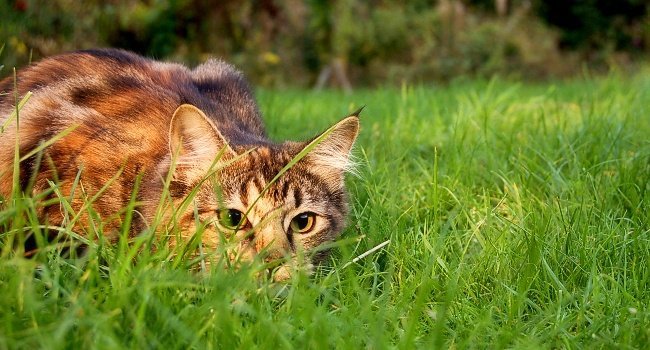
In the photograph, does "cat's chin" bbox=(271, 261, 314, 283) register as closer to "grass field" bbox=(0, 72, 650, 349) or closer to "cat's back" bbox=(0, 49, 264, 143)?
"grass field" bbox=(0, 72, 650, 349)

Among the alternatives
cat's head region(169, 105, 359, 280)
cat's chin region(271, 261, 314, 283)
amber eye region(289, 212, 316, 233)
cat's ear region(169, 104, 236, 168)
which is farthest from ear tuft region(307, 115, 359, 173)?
cat's chin region(271, 261, 314, 283)

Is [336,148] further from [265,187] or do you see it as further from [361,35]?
[361,35]


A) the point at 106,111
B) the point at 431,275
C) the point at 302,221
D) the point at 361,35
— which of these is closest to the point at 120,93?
the point at 106,111

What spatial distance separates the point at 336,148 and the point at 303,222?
0.98 feet

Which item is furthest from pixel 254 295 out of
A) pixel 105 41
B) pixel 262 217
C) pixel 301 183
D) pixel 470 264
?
pixel 105 41

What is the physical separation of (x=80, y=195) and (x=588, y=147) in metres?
2.16

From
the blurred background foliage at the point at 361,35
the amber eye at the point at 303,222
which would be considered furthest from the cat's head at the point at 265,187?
the blurred background foliage at the point at 361,35

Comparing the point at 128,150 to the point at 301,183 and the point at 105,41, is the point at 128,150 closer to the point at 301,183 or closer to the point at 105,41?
the point at 301,183

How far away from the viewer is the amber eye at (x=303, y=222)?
2.09 metres

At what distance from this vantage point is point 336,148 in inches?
89.8

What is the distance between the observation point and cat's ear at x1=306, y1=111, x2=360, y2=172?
2.22m

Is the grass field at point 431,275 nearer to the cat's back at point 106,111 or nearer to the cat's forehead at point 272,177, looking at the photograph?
the cat's forehead at point 272,177

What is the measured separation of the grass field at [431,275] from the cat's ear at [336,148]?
233 mm

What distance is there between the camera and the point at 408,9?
13.3 m
